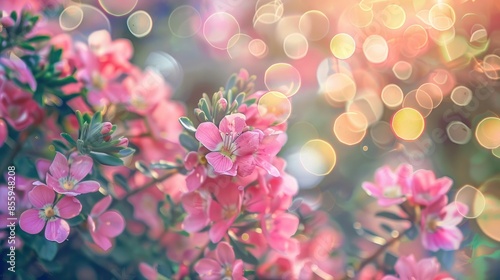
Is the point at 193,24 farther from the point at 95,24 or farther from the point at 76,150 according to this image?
the point at 76,150

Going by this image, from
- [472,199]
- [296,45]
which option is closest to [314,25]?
[296,45]

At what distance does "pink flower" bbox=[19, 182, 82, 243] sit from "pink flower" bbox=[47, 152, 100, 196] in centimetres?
1

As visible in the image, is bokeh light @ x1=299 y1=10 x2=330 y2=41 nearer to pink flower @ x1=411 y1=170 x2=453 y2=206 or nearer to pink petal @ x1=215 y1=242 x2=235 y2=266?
pink flower @ x1=411 y1=170 x2=453 y2=206

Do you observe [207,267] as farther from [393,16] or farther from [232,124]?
[393,16]

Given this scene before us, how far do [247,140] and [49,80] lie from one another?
1.09 feet

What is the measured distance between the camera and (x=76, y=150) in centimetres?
72

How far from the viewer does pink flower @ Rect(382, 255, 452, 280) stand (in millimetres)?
788

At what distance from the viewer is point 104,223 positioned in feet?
2.50

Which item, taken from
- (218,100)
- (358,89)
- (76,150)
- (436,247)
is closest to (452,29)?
Answer: (358,89)

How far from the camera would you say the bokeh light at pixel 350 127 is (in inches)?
53.4

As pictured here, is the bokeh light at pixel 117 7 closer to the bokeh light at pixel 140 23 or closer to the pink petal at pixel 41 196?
the bokeh light at pixel 140 23

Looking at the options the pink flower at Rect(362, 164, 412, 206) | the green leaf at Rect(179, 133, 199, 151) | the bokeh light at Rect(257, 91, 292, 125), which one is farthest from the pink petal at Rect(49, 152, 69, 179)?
the pink flower at Rect(362, 164, 412, 206)

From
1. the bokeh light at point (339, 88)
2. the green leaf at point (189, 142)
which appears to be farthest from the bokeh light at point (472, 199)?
the green leaf at point (189, 142)

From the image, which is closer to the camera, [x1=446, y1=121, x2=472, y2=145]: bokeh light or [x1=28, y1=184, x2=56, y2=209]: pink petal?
[x1=28, y1=184, x2=56, y2=209]: pink petal
